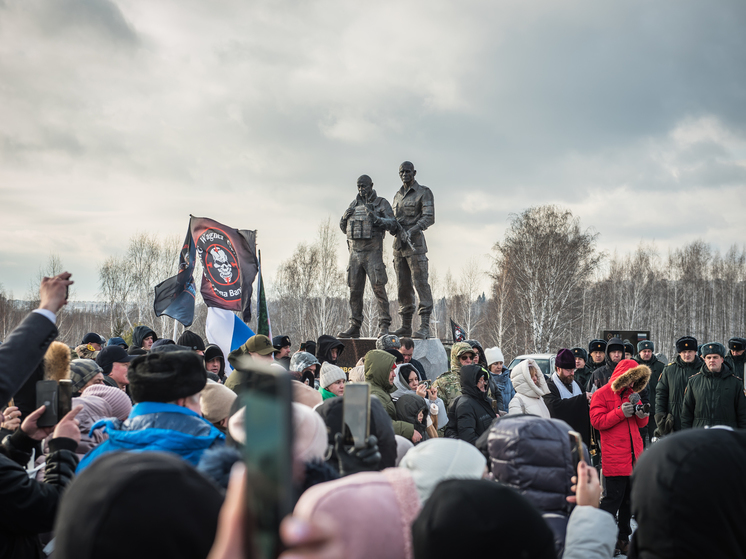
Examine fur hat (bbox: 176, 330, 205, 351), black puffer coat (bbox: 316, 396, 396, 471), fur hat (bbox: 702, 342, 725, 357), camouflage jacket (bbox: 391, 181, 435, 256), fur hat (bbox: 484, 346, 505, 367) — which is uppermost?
camouflage jacket (bbox: 391, 181, 435, 256)

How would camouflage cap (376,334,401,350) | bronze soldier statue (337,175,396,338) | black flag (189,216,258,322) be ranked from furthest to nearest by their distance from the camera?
bronze soldier statue (337,175,396,338)
black flag (189,216,258,322)
camouflage cap (376,334,401,350)

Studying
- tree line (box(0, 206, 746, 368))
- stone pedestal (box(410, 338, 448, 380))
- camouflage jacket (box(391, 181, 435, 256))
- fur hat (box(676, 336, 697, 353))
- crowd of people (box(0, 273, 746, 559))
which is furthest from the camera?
tree line (box(0, 206, 746, 368))

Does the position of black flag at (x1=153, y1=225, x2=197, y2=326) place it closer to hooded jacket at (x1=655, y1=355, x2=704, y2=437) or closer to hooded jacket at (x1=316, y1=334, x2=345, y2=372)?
hooded jacket at (x1=316, y1=334, x2=345, y2=372)

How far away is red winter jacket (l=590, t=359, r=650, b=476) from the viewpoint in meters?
5.33

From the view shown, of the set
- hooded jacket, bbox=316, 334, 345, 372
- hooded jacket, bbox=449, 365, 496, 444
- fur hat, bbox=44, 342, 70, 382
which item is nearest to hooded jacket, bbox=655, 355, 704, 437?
hooded jacket, bbox=449, 365, 496, 444

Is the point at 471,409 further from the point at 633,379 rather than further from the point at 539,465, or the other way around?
the point at 539,465

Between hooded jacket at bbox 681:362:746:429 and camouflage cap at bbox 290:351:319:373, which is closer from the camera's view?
hooded jacket at bbox 681:362:746:429

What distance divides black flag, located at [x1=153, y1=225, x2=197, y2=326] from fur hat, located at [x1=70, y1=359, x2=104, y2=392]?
201 inches

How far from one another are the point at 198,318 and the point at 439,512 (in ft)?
181

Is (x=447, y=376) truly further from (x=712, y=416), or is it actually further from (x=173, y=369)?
(x=173, y=369)

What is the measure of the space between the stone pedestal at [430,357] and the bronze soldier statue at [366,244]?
69cm


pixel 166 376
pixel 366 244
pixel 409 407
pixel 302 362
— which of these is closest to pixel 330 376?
pixel 409 407

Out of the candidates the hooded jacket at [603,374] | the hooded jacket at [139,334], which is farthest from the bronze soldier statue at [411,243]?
the hooded jacket at [139,334]

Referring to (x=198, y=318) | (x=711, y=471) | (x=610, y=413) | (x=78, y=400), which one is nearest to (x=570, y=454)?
(x=711, y=471)
